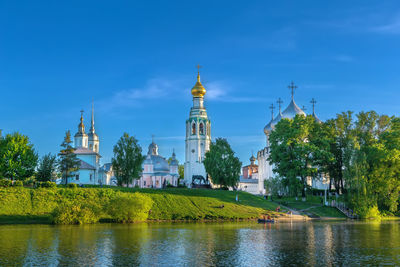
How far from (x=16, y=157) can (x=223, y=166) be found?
1106 inches

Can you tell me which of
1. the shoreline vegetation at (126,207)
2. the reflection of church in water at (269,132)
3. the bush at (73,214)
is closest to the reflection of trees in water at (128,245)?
the bush at (73,214)

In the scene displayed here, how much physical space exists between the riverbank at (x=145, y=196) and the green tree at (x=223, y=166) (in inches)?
381

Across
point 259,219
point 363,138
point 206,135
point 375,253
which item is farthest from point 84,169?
point 375,253

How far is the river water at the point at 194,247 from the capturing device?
68.4 feet

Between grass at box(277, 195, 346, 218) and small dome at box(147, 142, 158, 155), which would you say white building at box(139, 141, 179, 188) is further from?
grass at box(277, 195, 346, 218)

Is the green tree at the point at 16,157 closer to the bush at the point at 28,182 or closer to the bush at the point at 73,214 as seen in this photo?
the bush at the point at 28,182

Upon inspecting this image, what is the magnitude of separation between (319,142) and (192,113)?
35118 mm

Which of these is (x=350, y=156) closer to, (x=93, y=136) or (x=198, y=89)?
(x=198, y=89)

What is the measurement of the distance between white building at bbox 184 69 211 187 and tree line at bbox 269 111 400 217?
2862cm

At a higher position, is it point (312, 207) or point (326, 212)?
point (312, 207)

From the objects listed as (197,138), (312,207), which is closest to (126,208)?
(312,207)

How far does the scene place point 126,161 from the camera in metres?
62.6

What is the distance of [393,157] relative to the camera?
5216 cm

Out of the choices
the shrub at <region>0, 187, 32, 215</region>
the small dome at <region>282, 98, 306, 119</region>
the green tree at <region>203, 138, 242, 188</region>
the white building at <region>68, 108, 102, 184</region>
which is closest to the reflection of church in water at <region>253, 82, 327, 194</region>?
the small dome at <region>282, 98, 306, 119</region>
